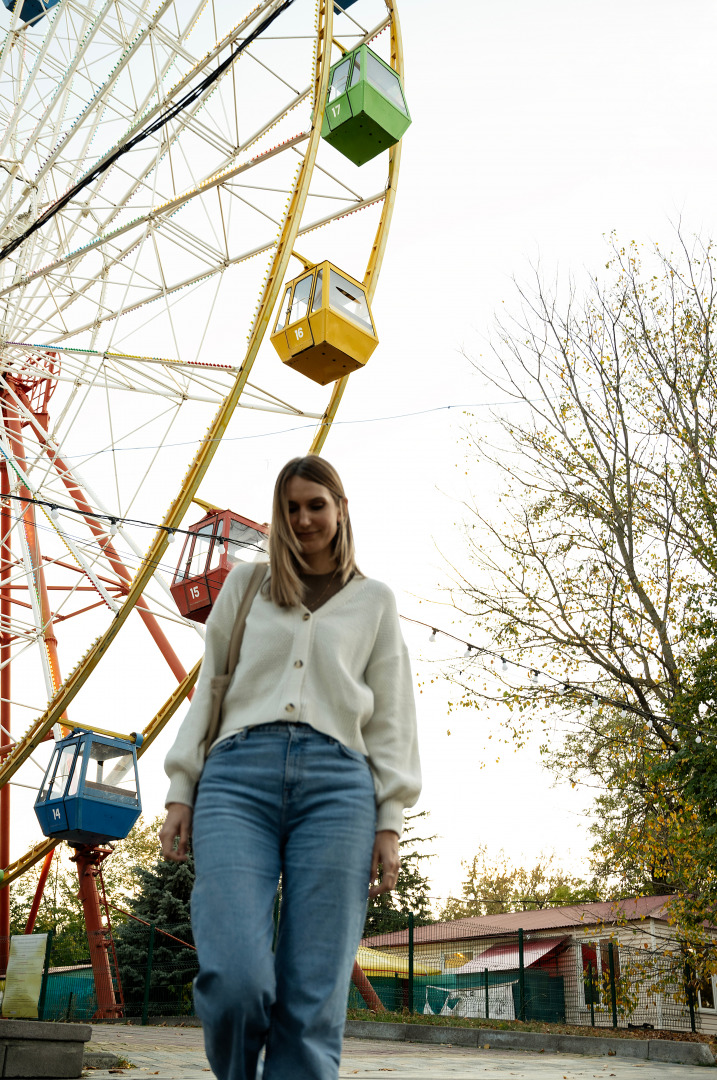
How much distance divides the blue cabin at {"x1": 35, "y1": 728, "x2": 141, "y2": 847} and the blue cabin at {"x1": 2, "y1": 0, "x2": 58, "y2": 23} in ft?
35.2

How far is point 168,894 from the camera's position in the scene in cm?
1758

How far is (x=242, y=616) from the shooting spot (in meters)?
2.28

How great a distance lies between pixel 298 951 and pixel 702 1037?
51.4 ft

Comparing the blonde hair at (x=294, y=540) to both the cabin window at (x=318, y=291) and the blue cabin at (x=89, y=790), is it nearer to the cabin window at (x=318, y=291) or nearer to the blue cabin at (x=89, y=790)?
the cabin window at (x=318, y=291)

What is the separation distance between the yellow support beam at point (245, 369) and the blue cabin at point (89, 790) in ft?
3.89

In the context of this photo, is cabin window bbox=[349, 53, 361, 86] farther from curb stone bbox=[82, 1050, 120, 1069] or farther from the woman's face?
the woman's face

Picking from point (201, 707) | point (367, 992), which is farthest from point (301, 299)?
point (367, 992)

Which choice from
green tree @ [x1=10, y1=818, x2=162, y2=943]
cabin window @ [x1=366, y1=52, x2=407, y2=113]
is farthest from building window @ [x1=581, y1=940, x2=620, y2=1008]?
green tree @ [x1=10, y1=818, x2=162, y2=943]

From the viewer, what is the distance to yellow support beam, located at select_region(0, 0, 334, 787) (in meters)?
11.9

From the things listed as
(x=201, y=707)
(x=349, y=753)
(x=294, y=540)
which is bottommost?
(x=349, y=753)

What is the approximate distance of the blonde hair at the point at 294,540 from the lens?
2.26 m

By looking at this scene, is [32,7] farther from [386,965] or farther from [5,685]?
[386,965]

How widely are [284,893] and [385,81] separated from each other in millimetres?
11765

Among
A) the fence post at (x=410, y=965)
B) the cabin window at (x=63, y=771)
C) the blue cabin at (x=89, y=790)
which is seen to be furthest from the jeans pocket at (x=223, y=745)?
the fence post at (x=410, y=965)
